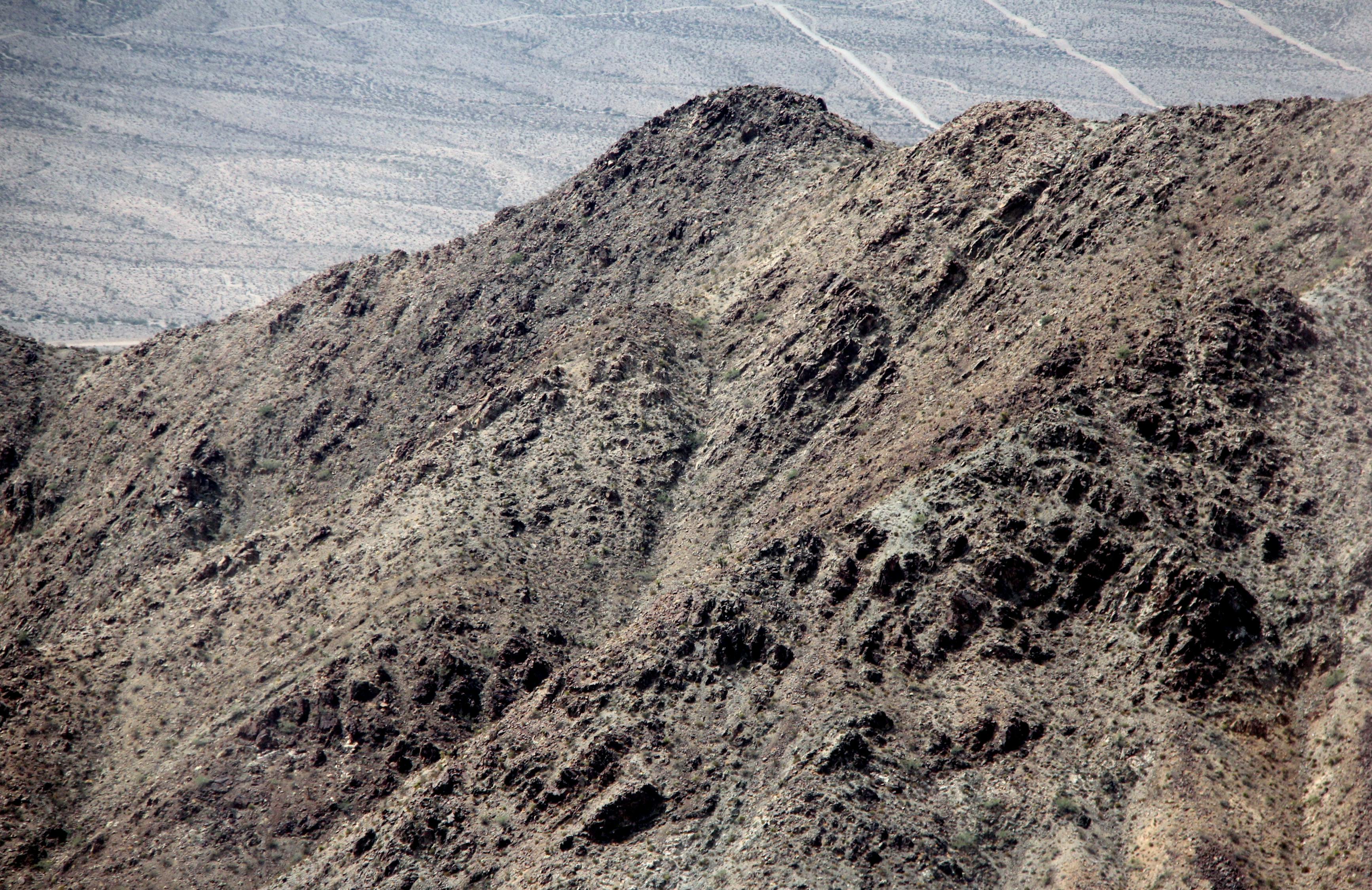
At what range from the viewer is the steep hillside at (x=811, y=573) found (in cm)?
2719

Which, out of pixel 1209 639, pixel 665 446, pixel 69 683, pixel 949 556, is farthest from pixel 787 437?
pixel 69 683

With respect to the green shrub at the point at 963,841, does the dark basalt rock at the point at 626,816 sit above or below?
below

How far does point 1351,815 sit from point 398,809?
22656 mm

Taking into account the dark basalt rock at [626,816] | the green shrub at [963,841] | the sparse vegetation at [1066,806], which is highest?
the sparse vegetation at [1066,806]

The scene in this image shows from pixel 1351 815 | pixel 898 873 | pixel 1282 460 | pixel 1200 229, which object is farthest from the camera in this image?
pixel 1200 229

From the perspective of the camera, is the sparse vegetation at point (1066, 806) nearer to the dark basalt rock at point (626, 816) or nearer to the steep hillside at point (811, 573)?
the steep hillside at point (811, 573)

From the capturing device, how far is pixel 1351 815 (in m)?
24.2

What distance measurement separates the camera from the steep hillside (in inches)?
1070

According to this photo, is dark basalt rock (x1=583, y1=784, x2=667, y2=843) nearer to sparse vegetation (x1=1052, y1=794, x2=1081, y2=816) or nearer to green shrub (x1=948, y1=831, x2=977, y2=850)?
green shrub (x1=948, y1=831, x2=977, y2=850)

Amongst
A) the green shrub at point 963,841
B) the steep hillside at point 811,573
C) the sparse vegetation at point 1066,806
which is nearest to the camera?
the sparse vegetation at point 1066,806

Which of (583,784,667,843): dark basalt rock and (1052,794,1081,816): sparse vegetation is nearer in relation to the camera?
(1052,794,1081,816): sparse vegetation

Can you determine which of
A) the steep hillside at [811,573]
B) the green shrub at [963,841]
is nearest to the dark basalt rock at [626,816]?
the steep hillside at [811,573]

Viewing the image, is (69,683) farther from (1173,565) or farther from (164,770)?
(1173,565)

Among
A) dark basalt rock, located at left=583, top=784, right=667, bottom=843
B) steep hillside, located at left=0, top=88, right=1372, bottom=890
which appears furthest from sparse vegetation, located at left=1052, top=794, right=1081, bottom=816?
dark basalt rock, located at left=583, top=784, right=667, bottom=843
